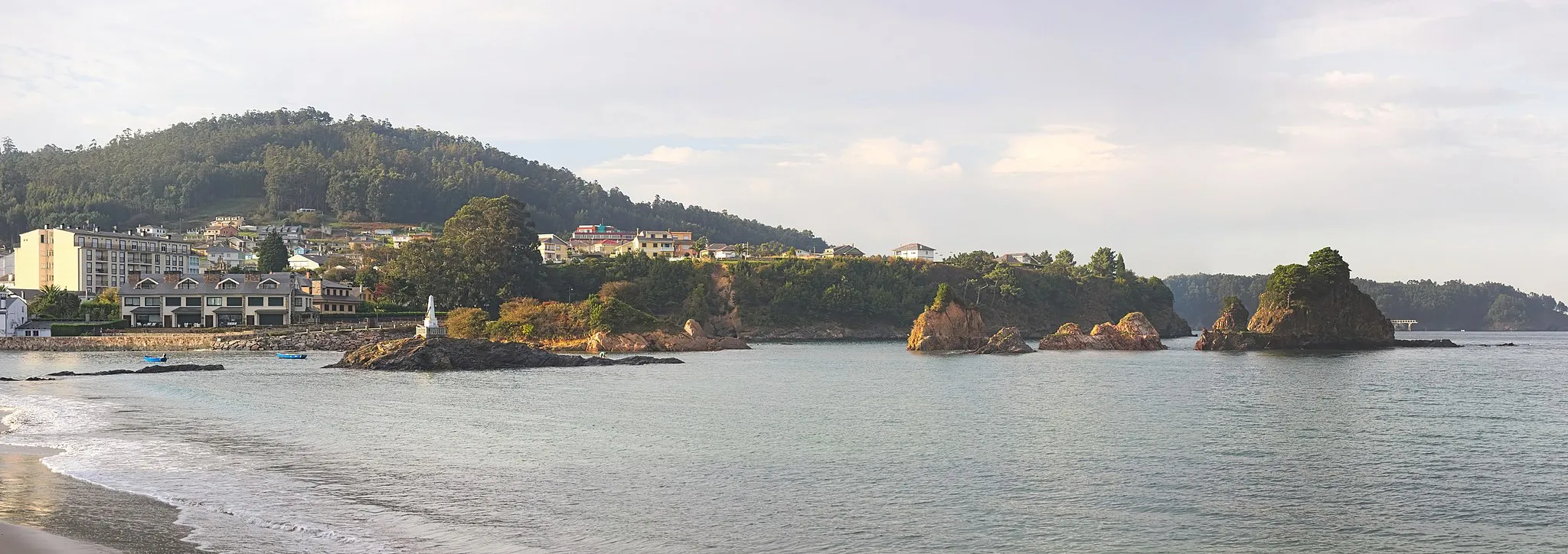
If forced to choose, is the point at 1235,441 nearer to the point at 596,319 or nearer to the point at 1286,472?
the point at 1286,472

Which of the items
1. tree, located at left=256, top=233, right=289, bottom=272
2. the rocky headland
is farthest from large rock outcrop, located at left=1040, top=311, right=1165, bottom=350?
tree, located at left=256, top=233, right=289, bottom=272

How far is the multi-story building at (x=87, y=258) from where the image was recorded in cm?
13238

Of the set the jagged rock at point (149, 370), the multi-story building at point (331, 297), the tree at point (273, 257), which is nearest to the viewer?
the jagged rock at point (149, 370)

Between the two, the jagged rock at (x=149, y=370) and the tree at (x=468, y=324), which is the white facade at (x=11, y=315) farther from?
the jagged rock at (x=149, y=370)

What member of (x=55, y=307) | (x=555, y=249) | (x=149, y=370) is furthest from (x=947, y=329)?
(x=555, y=249)

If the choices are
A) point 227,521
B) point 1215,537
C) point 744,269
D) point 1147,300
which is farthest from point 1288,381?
point 1147,300

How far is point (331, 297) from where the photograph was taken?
115 m

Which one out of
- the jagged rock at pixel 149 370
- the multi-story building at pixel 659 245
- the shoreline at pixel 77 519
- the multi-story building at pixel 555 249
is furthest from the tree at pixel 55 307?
the shoreline at pixel 77 519

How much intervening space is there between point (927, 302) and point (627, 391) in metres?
109

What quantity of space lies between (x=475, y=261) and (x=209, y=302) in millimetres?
24510

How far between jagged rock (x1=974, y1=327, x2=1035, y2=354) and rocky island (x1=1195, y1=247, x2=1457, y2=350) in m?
20.0

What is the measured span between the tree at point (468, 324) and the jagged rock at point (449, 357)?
22.3m

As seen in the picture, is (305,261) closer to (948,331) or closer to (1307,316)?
(948,331)

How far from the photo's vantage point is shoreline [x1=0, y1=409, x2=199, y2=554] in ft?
55.4
